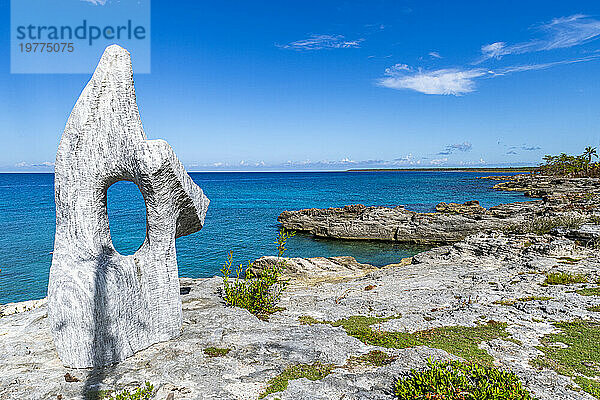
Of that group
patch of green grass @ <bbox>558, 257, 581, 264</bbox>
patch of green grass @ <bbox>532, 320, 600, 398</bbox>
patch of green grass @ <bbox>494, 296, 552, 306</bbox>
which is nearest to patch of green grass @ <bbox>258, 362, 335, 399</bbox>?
patch of green grass @ <bbox>532, 320, 600, 398</bbox>

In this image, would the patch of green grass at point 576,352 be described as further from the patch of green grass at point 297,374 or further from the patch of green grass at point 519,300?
the patch of green grass at point 297,374

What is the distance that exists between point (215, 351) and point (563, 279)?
1029 cm

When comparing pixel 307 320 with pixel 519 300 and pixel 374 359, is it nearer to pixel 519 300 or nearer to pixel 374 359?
pixel 374 359

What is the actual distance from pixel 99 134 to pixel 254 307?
17.3 feet

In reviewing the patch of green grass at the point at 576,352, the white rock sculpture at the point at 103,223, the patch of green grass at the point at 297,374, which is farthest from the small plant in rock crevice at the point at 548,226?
the white rock sculpture at the point at 103,223

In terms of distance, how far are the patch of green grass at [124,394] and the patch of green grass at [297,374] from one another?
1568mm

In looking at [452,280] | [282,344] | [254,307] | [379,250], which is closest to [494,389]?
[282,344]

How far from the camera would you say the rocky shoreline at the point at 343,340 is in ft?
18.6

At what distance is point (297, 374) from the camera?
598 centimetres

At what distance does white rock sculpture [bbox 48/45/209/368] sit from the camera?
6.53m

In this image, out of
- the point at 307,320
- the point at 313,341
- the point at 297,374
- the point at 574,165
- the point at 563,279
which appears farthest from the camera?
the point at 574,165

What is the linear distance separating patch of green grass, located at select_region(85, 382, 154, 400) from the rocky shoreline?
0.03 metres

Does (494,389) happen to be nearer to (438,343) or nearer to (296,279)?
(438,343)

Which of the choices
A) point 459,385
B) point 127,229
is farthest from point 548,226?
point 127,229
